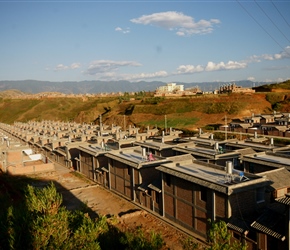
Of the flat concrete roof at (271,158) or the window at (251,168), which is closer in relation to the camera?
the flat concrete roof at (271,158)

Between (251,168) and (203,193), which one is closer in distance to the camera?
(203,193)

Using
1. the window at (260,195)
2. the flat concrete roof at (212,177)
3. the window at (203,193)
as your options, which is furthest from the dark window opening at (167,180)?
the window at (260,195)

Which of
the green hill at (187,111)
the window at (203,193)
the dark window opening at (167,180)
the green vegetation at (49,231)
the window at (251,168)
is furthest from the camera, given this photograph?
the green hill at (187,111)

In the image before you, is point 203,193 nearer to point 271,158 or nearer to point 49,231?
point 271,158

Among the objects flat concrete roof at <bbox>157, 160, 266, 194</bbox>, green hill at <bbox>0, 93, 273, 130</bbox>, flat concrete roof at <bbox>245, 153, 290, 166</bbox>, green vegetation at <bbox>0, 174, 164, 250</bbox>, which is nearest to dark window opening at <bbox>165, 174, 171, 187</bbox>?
flat concrete roof at <bbox>157, 160, 266, 194</bbox>

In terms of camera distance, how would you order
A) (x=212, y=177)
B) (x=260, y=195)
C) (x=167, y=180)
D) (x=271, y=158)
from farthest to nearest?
(x=271, y=158) → (x=167, y=180) → (x=212, y=177) → (x=260, y=195)

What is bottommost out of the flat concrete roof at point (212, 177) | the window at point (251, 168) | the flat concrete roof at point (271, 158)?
the window at point (251, 168)

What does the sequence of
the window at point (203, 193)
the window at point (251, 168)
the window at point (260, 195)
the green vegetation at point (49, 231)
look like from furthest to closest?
the window at point (251, 168)
the window at point (203, 193)
the window at point (260, 195)
the green vegetation at point (49, 231)

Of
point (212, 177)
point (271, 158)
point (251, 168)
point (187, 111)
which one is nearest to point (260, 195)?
point (212, 177)

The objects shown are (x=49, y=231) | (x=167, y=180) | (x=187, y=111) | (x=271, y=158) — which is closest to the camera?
(x=49, y=231)

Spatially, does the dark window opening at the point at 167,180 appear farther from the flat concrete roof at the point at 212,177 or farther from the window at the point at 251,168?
the window at the point at 251,168

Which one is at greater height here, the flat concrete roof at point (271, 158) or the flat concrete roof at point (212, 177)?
the flat concrete roof at point (212, 177)

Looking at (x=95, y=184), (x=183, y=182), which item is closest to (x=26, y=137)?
(x=95, y=184)

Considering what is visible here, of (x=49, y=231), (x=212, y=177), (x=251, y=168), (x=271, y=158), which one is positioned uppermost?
(x=49, y=231)
